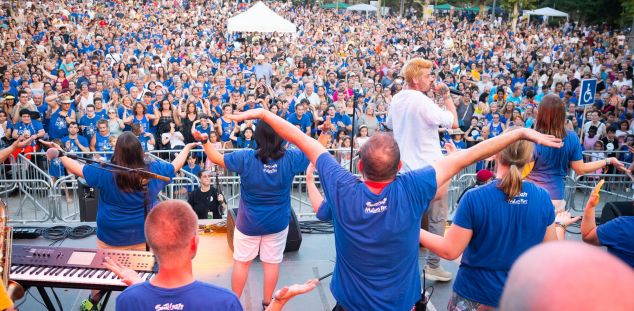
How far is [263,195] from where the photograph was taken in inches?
167

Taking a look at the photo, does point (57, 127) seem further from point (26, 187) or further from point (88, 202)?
point (88, 202)

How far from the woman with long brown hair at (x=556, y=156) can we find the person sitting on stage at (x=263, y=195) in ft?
6.57

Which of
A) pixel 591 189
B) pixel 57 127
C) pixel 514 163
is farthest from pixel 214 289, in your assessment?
pixel 57 127

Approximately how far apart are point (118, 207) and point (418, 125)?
2513mm

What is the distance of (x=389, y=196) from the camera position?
9.00 ft

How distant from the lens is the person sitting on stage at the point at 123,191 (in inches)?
163

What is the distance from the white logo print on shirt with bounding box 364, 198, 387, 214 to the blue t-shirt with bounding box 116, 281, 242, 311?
0.86 m

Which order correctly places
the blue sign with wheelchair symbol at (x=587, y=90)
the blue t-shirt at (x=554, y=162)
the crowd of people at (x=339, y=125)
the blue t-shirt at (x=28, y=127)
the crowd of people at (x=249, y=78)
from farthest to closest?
the crowd of people at (x=249, y=78)
the blue sign with wheelchair symbol at (x=587, y=90)
the blue t-shirt at (x=28, y=127)
the blue t-shirt at (x=554, y=162)
the crowd of people at (x=339, y=125)

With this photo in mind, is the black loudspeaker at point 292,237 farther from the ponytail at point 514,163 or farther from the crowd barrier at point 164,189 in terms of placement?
the ponytail at point 514,163

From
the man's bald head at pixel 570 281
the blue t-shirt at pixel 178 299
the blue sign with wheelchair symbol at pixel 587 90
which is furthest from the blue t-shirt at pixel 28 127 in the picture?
the man's bald head at pixel 570 281

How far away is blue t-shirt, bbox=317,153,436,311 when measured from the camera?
274 centimetres

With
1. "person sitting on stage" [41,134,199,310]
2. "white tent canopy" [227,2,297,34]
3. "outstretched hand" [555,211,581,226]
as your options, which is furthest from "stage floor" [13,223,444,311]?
"white tent canopy" [227,2,297,34]

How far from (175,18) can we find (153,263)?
26.7 meters

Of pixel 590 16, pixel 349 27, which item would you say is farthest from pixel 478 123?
pixel 590 16
